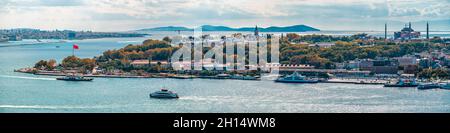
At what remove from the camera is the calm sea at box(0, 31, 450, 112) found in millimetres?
7853

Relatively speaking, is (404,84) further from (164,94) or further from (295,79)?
(164,94)

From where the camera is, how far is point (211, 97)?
8680mm

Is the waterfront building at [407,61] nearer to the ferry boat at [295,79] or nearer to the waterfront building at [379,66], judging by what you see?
the waterfront building at [379,66]

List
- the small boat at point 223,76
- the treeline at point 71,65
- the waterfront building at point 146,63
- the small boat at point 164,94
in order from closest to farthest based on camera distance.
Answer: the small boat at point 164,94
the small boat at point 223,76
the treeline at point 71,65
the waterfront building at point 146,63

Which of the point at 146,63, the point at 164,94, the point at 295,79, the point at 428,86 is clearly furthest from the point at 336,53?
the point at 164,94

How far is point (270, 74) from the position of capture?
40.3ft

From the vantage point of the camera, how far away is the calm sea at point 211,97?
7.85 m

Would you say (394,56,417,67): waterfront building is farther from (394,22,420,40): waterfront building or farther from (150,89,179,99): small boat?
(394,22,420,40): waterfront building

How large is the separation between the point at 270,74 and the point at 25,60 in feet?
19.2

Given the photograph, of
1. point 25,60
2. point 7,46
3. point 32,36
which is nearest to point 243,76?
point 25,60

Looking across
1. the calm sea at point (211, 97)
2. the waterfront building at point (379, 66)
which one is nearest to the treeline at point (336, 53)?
the waterfront building at point (379, 66)

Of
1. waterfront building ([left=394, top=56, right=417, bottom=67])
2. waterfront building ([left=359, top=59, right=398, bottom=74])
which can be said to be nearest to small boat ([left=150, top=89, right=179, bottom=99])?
waterfront building ([left=359, top=59, right=398, bottom=74])

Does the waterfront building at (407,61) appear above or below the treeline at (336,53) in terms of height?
below
